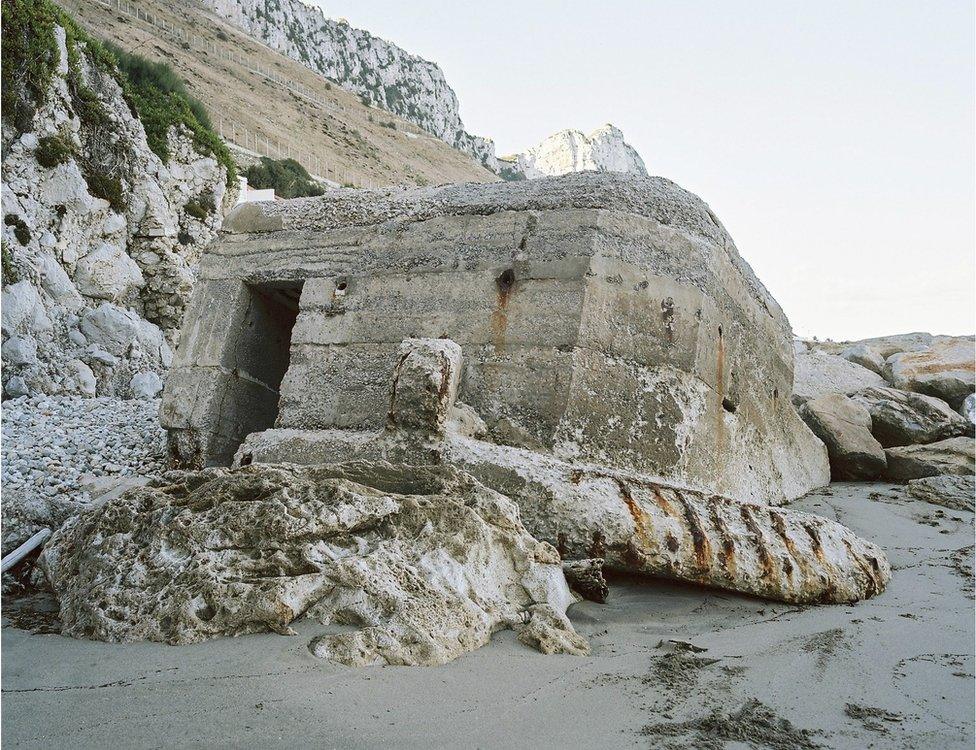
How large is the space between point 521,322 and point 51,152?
35.1 feet

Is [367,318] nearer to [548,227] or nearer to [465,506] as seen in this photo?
[548,227]

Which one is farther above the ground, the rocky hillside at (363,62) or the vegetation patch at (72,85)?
the rocky hillside at (363,62)

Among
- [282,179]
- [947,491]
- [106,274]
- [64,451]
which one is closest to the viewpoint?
[64,451]

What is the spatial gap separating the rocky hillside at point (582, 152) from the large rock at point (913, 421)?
96.6m

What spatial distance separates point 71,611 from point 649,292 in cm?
313

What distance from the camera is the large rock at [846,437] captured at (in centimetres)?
652

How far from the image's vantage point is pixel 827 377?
9094mm

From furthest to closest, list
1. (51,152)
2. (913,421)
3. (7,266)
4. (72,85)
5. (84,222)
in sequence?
(72,85)
(84,222)
(51,152)
(7,266)
(913,421)

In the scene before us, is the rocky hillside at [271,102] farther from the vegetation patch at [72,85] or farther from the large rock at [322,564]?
the large rock at [322,564]

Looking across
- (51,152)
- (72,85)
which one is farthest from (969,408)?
(72,85)

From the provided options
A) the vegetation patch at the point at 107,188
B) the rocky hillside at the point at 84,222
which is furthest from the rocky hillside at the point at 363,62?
the vegetation patch at the point at 107,188

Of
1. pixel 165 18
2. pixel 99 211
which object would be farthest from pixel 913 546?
pixel 165 18

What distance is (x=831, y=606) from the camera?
3193mm

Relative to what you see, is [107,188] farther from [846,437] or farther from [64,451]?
[846,437]
